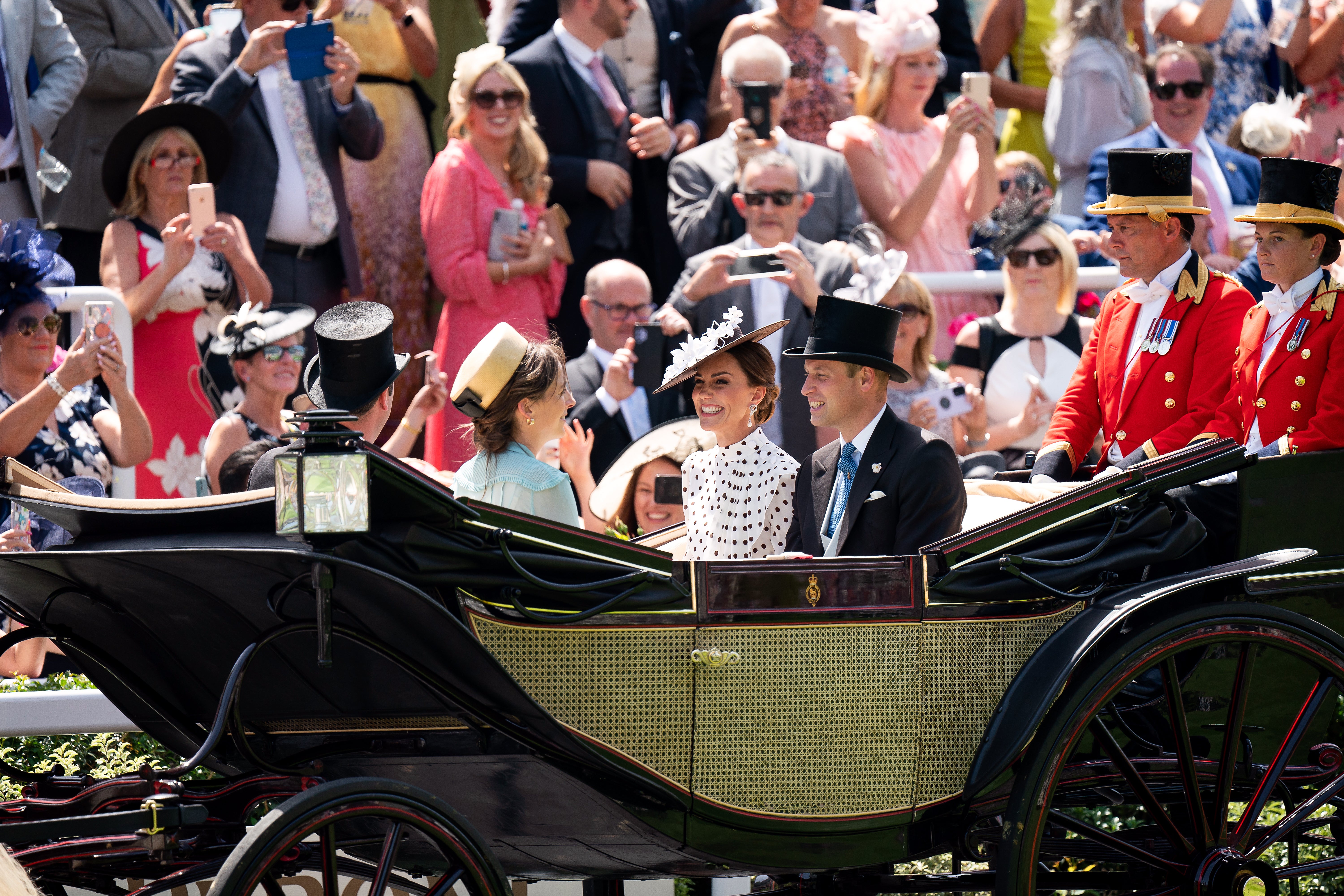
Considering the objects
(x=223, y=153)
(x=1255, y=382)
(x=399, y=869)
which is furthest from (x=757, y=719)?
(x=223, y=153)

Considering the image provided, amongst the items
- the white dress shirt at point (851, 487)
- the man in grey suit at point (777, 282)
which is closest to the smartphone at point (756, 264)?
the man in grey suit at point (777, 282)

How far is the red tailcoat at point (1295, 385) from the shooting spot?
428 centimetres

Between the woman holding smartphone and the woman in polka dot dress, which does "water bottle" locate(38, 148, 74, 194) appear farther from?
the woman in polka dot dress

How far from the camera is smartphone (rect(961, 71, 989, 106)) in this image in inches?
285

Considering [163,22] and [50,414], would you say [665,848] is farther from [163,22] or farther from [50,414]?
[163,22]

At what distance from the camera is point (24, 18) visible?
6.25m

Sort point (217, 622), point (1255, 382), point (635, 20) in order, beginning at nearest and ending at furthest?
point (217, 622), point (1255, 382), point (635, 20)

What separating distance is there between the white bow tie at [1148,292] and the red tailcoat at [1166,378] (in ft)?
0.09

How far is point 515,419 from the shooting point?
4.08 m

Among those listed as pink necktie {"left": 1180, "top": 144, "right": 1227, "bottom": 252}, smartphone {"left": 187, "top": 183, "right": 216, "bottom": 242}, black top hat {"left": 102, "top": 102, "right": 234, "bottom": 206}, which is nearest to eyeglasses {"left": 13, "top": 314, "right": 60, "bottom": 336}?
smartphone {"left": 187, "top": 183, "right": 216, "bottom": 242}

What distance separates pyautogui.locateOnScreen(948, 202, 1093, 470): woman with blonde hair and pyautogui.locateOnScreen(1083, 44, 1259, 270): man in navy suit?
86 centimetres

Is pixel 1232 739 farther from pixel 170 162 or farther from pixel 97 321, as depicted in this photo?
pixel 170 162

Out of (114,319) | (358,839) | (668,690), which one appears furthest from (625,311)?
(358,839)

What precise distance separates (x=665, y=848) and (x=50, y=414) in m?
2.92
